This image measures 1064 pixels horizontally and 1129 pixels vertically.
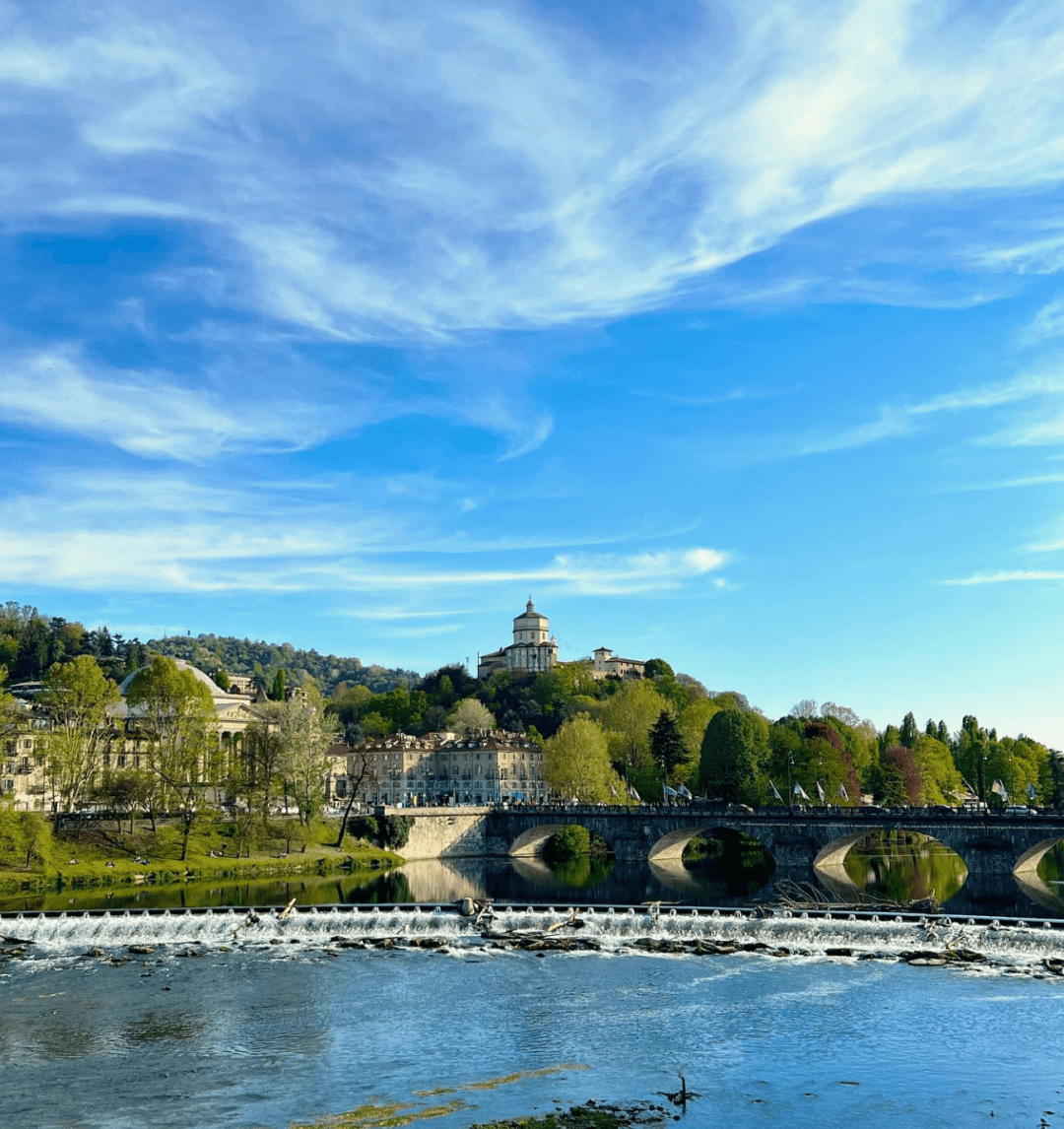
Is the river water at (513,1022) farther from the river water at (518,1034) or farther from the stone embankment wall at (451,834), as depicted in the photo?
the stone embankment wall at (451,834)

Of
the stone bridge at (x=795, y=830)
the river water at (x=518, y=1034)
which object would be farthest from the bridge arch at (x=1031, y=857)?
the river water at (x=518, y=1034)

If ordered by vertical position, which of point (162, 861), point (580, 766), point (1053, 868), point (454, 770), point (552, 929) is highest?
point (454, 770)

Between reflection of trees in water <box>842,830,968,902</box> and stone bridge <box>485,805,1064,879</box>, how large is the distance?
3294 millimetres

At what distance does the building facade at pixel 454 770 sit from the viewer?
178m

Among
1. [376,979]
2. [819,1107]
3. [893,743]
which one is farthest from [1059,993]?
[893,743]

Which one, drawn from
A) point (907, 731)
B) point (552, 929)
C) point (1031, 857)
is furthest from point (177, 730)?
point (907, 731)

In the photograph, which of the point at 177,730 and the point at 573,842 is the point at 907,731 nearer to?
the point at 573,842

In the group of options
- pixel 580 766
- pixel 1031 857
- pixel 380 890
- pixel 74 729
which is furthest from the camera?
pixel 580 766

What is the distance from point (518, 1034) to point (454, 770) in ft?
451

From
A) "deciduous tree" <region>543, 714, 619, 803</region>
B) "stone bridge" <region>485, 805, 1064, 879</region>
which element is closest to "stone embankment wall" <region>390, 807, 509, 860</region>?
"stone bridge" <region>485, 805, 1064, 879</region>

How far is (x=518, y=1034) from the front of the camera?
4606 cm

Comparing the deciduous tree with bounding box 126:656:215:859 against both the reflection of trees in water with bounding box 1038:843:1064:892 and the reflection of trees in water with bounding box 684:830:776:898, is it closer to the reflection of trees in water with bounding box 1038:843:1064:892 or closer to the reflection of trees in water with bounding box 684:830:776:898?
the reflection of trees in water with bounding box 684:830:776:898

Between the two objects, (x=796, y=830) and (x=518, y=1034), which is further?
(x=796, y=830)

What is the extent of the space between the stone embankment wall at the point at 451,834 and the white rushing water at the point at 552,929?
54.2 m
